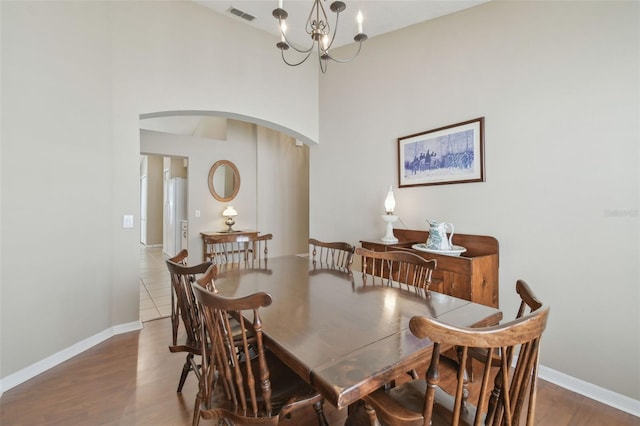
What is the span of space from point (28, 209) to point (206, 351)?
1941 mm

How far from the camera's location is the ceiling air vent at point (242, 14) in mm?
3074

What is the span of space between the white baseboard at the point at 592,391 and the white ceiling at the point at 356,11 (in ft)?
9.88

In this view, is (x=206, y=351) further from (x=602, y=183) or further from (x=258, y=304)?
(x=602, y=183)

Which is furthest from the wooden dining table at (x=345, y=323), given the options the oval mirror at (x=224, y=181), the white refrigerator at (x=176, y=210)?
the white refrigerator at (x=176, y=210)

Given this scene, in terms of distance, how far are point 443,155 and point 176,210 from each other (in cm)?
568

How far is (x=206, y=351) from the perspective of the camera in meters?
1.18

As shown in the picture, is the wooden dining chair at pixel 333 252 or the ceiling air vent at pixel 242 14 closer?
the wooden dining chair at pixel 333 252

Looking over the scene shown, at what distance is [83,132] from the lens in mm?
2457

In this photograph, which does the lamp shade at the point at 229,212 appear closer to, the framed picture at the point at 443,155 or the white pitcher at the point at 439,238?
the framed picture at the point at 443,155

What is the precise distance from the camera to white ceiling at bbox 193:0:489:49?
2635 mm

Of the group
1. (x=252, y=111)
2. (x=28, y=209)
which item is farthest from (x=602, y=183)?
(x=28, y=209)

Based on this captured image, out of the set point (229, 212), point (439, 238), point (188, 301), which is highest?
point (229, 212)

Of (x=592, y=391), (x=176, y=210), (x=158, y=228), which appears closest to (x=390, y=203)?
(x=592, y=391)

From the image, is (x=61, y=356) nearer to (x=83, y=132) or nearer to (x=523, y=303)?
(x=83, y=132)
